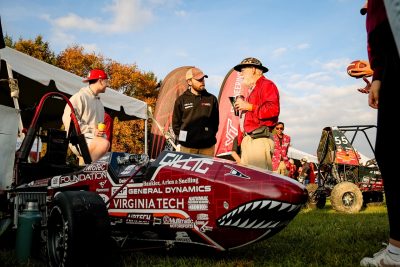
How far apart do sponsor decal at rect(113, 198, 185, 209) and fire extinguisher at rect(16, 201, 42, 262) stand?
628 mm

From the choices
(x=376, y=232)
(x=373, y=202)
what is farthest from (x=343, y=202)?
(x=376, y=232)

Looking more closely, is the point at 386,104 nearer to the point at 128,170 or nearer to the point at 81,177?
the point at 128,170

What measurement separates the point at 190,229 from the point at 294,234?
216 cm

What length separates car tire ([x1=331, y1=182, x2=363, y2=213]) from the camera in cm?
881

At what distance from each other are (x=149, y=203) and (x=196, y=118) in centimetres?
280

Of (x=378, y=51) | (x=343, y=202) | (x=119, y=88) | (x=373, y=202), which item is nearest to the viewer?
(x=378, y=51)

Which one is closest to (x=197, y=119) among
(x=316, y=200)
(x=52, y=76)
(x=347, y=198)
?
(x=52, y=76)

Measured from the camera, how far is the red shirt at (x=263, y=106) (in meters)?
4.20

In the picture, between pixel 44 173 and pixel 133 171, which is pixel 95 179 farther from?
pixel 44 173

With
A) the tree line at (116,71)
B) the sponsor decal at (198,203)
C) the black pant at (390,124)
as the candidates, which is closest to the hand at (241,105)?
the sponsor decal at (198,203)

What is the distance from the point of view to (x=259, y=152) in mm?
4191

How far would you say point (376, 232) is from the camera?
4.46m

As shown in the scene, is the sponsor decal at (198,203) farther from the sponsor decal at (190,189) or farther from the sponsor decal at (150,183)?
the sponsor decal at (150,183)

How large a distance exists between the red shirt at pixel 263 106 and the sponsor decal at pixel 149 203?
176 cm
